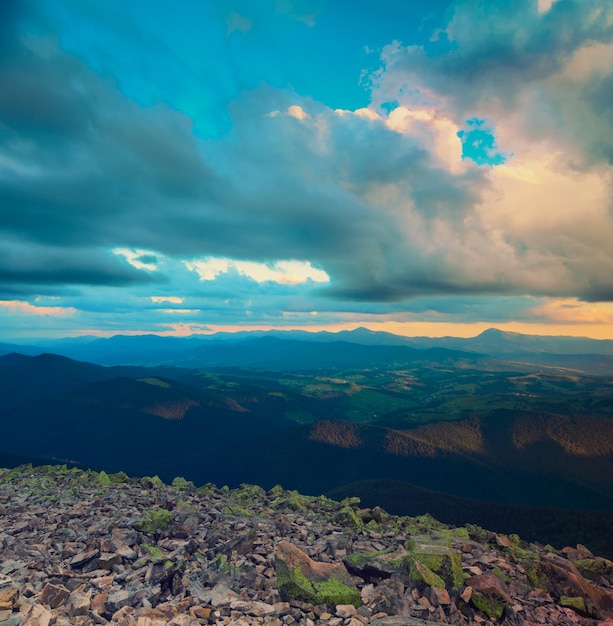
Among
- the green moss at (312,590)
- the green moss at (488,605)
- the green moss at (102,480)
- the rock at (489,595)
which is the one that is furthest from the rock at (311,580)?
the green moss at (102,480)

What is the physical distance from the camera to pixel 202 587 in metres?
Result: 19.6

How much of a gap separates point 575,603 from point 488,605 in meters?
5.78

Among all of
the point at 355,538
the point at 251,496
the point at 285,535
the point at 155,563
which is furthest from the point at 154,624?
the point at 251,496

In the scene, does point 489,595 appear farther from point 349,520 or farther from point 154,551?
point 154,551

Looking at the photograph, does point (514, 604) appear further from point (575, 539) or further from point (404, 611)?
point (575, 539)

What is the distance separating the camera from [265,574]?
20828 mm

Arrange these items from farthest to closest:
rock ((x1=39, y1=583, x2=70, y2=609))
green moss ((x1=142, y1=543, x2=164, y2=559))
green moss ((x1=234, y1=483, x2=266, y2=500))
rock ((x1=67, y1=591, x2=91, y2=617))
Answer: green moss ((x1=234, y1=483, x2=266, y2=500)) < green moss ((x1=142, y1=543, x2=164, y2=559)) < rock ((x1=39, y1=583, x2=70, y2=609)) < rock ((x1=67, y1=591, x2=91, y2=617))

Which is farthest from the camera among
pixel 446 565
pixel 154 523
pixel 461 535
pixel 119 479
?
pixel 119 479

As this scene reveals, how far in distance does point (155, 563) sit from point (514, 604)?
1919cm

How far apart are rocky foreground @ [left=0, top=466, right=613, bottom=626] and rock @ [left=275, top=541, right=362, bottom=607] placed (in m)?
0.06

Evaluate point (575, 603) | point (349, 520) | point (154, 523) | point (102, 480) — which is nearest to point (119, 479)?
point (102, 480)

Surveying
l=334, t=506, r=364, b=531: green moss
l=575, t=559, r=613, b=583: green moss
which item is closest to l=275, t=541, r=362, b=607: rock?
l=334, t=506, r=364, b=531: green moss

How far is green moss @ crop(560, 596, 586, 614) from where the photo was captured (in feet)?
66.1

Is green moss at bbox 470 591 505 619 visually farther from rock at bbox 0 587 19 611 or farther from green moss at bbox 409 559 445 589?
rock at bbox 0 587 19 611
